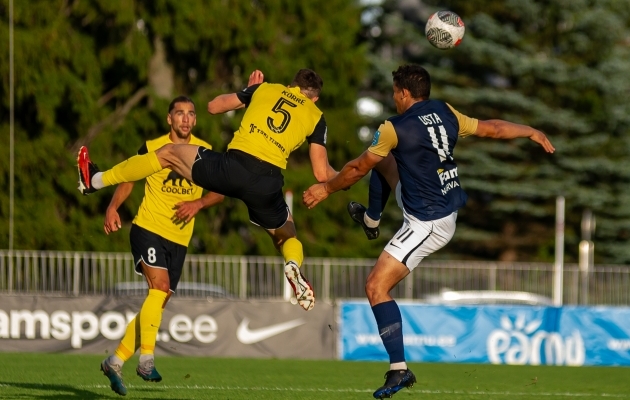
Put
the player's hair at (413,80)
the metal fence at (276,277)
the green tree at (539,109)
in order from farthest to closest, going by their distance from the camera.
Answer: the green tree at (539,109) < the metal fence at (276,277) < the player's hair at (413,80)

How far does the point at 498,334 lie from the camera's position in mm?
19672

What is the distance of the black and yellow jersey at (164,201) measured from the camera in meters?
11.8

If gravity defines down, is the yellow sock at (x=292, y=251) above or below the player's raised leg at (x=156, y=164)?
below

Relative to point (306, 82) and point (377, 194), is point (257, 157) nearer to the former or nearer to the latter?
point (306, 82)

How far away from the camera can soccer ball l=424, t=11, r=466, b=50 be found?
37.1 feet

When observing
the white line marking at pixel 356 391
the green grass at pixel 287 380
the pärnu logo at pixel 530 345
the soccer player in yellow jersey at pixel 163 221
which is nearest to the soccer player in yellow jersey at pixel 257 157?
the soccer player in yellow jersey at pixel 163 221

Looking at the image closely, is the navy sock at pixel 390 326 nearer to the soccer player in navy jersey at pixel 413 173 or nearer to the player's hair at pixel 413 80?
the soccer player in navy jersey at pixel 413 173

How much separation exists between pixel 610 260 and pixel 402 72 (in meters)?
24.2

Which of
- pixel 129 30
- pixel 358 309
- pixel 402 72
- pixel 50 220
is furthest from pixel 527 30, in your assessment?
pixel 402 72

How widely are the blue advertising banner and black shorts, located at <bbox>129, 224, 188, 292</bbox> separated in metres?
8.06

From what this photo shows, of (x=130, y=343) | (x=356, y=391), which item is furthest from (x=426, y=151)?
(x=356, y=391)

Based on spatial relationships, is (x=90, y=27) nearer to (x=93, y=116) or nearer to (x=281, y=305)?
(x=93, y=116)

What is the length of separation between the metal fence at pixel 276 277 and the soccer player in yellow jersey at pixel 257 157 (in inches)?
489

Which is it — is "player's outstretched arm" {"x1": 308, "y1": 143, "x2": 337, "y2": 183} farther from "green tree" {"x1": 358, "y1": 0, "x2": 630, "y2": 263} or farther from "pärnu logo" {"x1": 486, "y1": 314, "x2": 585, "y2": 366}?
"green tree" {"x1": 358, "y1": 0, "x2": 630, "y2": 263}
